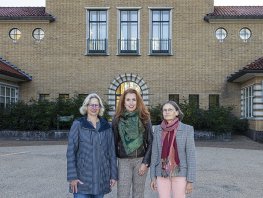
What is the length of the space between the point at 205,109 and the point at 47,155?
12.8m

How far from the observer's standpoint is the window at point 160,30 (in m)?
25.0

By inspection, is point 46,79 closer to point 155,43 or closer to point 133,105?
point 155,43

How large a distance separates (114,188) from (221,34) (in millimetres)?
18225

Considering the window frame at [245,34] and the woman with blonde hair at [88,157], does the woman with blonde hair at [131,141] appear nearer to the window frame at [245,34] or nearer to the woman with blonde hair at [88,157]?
the woman with blonde hair at [88,157]

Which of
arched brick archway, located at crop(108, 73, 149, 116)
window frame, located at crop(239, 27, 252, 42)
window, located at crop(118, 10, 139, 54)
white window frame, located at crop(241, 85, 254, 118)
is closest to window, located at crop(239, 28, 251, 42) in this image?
window frame, located at crop(239, 27, 252, 42)

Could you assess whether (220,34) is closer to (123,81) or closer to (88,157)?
(123,81)

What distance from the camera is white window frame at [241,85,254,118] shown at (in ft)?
73.6

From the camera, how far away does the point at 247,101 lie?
2339cm

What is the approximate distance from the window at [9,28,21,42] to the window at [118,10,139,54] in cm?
618

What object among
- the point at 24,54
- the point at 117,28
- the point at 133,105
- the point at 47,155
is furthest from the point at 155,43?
the point at 133,105

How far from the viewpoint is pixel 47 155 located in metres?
14.1

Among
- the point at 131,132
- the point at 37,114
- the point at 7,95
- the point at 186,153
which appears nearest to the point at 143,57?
the point at 37,114

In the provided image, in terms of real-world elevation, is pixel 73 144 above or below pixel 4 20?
below

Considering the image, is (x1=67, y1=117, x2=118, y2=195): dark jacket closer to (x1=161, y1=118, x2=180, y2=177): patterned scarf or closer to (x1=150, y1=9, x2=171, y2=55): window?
(x1=161, y1=118, x2=180, y2=177): patterned scarf
